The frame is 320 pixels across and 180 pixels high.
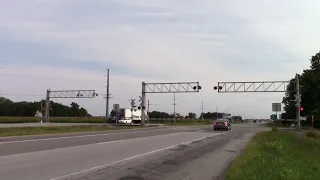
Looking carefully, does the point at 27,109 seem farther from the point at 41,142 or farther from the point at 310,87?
the point at 41,142

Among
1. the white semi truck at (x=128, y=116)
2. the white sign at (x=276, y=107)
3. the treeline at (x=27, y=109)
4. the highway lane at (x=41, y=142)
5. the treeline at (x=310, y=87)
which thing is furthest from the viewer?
the treeline at (x=27, y=109)

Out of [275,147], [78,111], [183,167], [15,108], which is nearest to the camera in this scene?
[183,167]

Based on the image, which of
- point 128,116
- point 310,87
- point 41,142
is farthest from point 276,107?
point 310,87

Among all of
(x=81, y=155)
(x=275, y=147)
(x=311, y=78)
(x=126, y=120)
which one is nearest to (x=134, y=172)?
(x=81, y=155)

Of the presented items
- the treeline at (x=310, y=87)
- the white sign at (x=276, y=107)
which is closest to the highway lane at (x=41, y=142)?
the white sign at (x=276, y=107)

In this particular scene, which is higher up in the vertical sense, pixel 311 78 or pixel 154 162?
pixel 311 78

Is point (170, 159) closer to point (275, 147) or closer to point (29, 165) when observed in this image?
point (29, 165)

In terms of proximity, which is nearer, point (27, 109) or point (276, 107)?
point (276, 107)

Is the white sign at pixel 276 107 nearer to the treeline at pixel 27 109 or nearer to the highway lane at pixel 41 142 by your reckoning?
the highway lane at pixel 41 142

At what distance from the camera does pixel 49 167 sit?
501 inches

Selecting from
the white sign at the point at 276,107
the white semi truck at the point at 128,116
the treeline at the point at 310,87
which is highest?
the treeline at the point at 310,87

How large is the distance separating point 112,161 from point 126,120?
68332 mm

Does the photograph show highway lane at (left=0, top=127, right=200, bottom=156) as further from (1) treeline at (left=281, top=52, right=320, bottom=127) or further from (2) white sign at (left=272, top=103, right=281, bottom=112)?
(1) treeline at (left=281, top=52, right=320, bottom=127)

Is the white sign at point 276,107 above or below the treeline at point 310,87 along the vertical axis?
below
